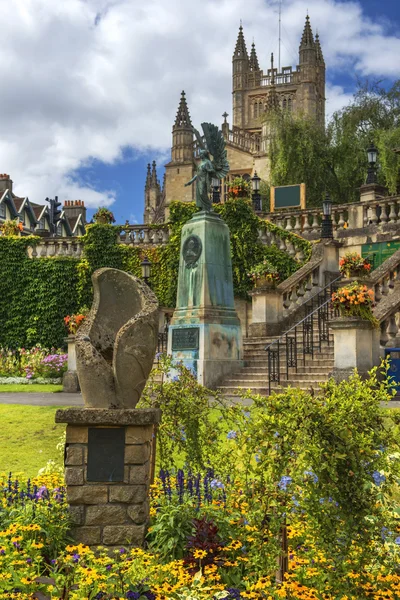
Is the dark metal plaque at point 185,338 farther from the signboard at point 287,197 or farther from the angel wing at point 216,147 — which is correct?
the signboard at point 287,197

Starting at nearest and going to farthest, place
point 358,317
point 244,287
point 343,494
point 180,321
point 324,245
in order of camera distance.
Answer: point 343,494 → point 358,317 → point 180,321 → point 324,245 → point 244,287

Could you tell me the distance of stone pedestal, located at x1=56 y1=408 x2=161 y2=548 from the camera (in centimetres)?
562

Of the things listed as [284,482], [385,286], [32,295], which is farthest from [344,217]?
[284,482]

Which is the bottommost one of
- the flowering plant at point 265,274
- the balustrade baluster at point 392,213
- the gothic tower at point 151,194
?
the flowering plant at point 265,274

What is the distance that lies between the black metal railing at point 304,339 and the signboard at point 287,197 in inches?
278

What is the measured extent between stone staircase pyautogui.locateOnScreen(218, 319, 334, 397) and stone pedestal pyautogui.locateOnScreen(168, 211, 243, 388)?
15.3 inches

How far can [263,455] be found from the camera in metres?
4.58

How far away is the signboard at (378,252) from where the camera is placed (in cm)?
2202

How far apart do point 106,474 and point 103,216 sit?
22.7m

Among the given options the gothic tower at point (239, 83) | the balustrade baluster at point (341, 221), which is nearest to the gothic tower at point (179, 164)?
the gothic tower at point (239, 83)

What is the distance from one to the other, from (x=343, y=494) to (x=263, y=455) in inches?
21.8

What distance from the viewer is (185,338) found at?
1628 cm

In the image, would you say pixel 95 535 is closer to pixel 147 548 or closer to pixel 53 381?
pixel 147 548

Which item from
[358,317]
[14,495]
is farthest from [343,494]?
[358,317]
